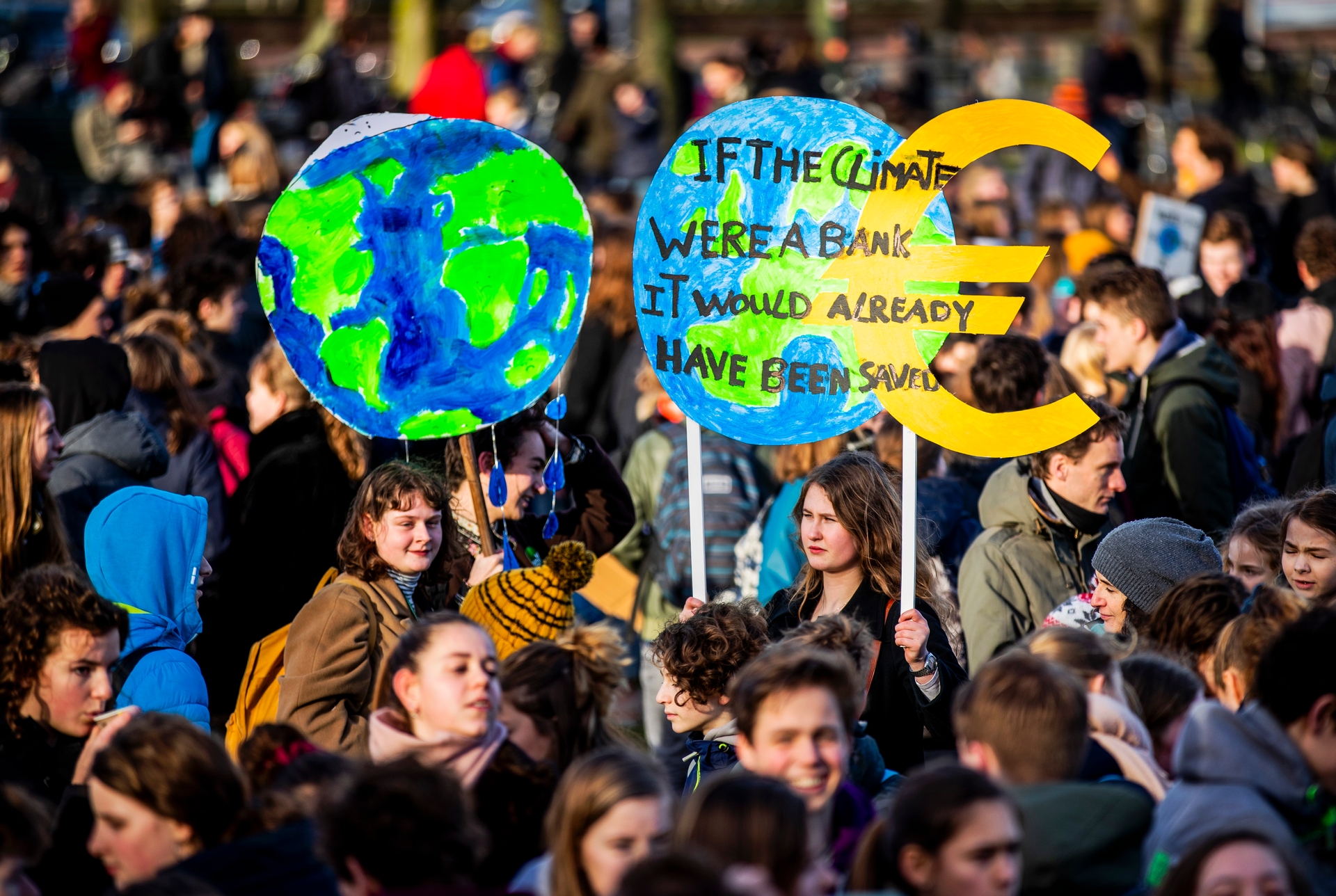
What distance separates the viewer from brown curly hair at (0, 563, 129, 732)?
13.3ft

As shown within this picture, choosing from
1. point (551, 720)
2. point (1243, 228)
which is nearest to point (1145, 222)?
point (1243, 228)

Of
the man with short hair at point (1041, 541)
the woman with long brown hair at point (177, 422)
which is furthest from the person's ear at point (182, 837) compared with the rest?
the woman with long brown hair at point (177, 422)

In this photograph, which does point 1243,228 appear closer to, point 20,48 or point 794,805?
point 794,805

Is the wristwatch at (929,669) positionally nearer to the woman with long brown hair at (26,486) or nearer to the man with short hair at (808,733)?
the man with short hair at (808,733)

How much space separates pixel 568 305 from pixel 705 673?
4.24ft

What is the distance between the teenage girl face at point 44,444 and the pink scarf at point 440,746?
1767 mm

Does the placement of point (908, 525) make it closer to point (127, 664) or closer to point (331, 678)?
point (331, 678)

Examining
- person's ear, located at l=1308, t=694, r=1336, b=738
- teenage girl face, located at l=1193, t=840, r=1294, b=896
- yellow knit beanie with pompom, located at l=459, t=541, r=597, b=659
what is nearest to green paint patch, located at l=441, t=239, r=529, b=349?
yellow knit beanie with pompom, located at l=459, t=541, r=597, b=659

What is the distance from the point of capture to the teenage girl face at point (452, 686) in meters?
3.67

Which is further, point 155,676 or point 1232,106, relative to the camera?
point 1232,106

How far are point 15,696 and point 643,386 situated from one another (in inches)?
141

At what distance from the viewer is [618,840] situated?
10.0 ft

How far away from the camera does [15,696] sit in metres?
4.06

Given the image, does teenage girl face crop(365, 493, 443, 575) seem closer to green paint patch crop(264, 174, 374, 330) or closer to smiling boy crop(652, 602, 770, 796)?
green paint patch crop(264, 174, 374, 330)
